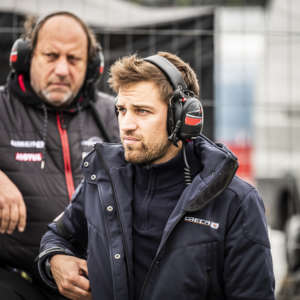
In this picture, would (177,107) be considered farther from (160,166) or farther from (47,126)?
(47,126)

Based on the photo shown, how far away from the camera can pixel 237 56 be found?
194 inches

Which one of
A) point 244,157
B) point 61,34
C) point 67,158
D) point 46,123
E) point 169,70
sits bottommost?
point 244,157

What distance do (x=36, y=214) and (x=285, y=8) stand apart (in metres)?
3.67

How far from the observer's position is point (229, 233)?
5.28 ft

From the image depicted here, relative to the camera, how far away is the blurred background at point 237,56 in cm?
437

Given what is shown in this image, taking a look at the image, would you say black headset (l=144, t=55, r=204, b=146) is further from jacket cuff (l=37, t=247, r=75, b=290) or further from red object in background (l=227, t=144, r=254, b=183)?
red object in background (l=227, t=144, r=254, b=183)

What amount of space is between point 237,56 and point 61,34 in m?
2.94

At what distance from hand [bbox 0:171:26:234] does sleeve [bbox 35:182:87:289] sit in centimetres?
16

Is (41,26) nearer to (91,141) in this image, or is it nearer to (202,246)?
(91,141)

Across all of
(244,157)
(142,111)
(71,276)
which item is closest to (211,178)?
(142,111)

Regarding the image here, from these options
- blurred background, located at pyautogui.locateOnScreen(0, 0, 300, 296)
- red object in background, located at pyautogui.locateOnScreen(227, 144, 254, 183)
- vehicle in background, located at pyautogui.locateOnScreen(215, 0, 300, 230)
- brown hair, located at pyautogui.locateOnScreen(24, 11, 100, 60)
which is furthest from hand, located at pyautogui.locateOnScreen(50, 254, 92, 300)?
red object in background, located at pyautogui.locateOnScreen(227, 144, 254, 183)

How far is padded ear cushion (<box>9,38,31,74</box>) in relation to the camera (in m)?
2.35

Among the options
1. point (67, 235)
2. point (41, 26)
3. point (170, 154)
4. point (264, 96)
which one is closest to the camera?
point (170, 154)

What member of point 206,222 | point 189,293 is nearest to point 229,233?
point 206,222
